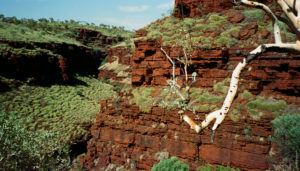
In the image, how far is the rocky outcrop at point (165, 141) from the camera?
7816 millimetres

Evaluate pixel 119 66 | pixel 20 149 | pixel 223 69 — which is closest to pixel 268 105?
pixel 223 69

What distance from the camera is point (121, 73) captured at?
121 feet

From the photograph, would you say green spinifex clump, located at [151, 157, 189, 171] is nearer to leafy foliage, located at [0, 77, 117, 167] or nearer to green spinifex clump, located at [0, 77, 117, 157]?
leafy foliage, located at [0, 77, 117, 167]

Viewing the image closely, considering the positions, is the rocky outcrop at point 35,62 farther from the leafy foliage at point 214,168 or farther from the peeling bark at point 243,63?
the peeling bark at point 243,63

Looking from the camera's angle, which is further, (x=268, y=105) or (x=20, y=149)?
(x=268, y=105)

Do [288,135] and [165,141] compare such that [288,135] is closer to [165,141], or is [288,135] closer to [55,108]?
[165,141]

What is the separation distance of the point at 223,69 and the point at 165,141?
19.0 ft

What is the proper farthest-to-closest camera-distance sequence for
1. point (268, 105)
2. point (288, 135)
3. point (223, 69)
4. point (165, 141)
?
point (223, 69) < point (165, 141) < point (268, 105) < point (288, 135)

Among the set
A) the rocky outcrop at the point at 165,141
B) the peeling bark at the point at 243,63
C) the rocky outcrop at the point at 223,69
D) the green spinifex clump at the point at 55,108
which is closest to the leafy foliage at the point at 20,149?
the rocky outcrop at the point at 165,141

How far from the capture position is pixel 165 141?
32.2ft

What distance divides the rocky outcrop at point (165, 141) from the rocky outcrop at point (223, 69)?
2510mm

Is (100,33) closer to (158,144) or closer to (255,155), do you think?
(158,144)

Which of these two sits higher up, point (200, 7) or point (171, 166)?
point (200, 7)

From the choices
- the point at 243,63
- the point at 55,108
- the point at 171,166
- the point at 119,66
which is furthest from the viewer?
the point at 119,66
